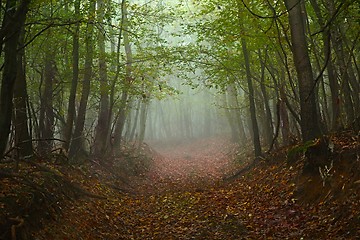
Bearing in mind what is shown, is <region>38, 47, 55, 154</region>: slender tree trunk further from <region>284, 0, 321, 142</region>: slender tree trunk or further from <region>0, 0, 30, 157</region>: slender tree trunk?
<region>284, 0, 321, 142</region>: slender tree trunk

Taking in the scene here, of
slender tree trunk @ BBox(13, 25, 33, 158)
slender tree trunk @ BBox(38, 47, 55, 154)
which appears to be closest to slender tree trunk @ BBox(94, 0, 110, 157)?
slender tree trunk @ BBox(38, 47, 55, 154)

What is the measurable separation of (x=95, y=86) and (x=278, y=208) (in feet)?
38.0

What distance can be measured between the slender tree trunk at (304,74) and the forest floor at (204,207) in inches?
32.2

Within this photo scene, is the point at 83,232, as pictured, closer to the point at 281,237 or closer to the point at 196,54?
the point at 281,237

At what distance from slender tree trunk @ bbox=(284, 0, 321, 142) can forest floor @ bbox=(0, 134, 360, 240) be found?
817mm

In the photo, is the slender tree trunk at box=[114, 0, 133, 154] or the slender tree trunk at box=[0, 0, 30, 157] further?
the slender tree trunk at box=[114, 0, 133, 154]

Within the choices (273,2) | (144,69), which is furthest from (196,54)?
(273,2)

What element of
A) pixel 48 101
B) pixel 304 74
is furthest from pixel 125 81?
pixel 304 74

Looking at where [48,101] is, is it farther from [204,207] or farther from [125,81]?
[204,207]

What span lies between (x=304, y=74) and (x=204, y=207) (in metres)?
4.57

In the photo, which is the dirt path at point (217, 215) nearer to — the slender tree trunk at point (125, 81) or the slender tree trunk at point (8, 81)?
the slender tree trunk at point (8, 81)

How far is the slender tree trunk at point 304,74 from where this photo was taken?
33.1 ft

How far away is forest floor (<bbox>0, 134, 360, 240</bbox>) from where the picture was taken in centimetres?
635

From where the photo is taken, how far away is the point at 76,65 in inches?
506
